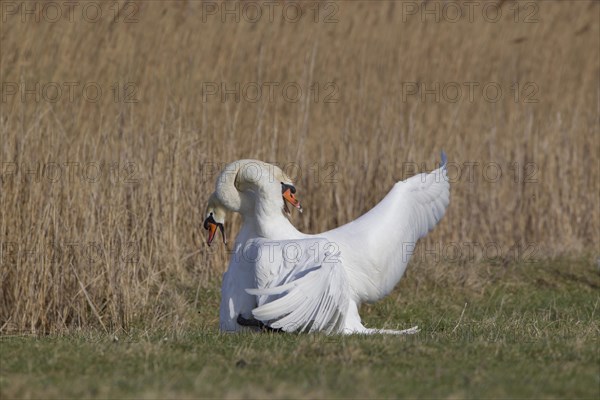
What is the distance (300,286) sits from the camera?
7.11 meters

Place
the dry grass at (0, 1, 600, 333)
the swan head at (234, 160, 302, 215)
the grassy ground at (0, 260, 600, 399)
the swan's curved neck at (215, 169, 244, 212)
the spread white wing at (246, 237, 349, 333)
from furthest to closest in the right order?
the dry grass at (0, 1, 600, 333), the swan's curved neck at (215, 169, 244, 212), the swan head at (234, 160, 302, 215), the spread white wing at (246, 237, 349, 333), the grassy ground at (0, 260, 600, 399)

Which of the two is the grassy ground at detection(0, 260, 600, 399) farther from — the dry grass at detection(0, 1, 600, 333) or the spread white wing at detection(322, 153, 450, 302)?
the dry grass at detection(0, 1, 600, 333)

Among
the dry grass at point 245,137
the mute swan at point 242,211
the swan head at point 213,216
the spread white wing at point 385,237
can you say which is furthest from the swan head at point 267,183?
the dry grass at point 245,137

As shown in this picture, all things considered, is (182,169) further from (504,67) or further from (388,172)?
(504,67)

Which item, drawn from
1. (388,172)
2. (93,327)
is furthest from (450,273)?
(93,327)

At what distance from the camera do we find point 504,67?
13.5 metres

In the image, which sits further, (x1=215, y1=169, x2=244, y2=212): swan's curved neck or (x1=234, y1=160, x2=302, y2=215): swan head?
(x1=215, y1=169, x2=244, y2=212): swan's curved neck

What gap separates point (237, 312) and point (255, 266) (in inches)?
18.2

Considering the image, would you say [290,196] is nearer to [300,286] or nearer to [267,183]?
[267,183]

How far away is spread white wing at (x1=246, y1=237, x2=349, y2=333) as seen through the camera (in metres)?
7.05

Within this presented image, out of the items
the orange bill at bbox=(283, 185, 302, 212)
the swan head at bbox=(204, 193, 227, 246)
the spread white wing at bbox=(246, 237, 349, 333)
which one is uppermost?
the orange bill at bbox=(283, 185, 302, 212)

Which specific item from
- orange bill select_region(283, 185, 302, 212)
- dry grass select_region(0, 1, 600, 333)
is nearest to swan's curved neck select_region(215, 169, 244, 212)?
orange bill select_region(283, 185, 302, 212)

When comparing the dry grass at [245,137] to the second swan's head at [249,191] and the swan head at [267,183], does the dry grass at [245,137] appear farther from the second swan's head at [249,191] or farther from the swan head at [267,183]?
the swan head at [267,183]

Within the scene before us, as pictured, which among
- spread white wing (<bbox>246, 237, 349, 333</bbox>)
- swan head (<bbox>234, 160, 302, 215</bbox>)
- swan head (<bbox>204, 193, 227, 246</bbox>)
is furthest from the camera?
swan head (<bbox>204, 193, 227, 246</bbox>)
